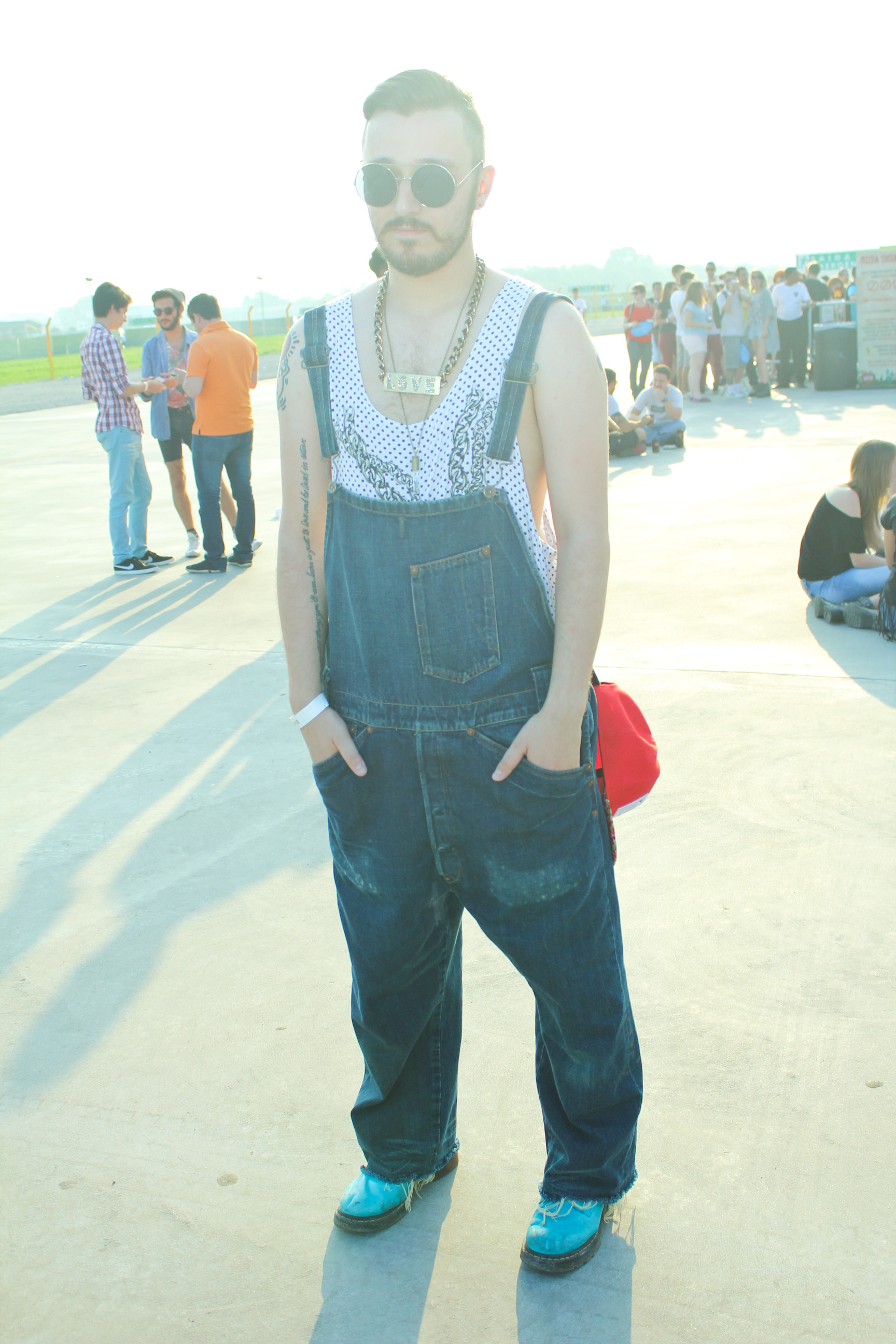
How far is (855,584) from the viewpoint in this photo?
5719 mm

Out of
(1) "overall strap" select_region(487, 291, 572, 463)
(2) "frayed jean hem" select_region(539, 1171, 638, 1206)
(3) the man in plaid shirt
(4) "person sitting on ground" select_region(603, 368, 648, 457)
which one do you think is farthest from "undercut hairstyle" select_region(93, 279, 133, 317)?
(2) "frayed jean hem" select_region(539, 1171, 638, 1206)

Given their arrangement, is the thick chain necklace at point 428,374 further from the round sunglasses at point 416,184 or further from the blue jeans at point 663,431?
the blue jeans at point 663,431

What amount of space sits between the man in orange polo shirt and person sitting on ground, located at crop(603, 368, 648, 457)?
4783 mm

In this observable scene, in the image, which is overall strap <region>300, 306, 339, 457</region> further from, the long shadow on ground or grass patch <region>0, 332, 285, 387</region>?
grass patch <region>0, 332, 285, 387</region>

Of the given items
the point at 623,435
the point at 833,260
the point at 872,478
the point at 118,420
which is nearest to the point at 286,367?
the point at 872,478

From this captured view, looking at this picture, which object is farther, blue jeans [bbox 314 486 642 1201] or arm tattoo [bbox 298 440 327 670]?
arm tattoo [bbox 298 440 327 670]

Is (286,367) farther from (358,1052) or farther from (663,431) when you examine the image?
(663,431)

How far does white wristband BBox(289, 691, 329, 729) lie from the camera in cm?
194

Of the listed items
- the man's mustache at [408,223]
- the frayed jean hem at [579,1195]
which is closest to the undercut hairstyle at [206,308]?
the man's mustache at [408,223]

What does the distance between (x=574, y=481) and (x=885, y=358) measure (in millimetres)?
16440

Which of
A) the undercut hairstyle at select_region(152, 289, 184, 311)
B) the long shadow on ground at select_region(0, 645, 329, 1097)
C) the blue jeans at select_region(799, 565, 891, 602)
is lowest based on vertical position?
the long shadow on ground at select_region(0, 645, 329, 1097)

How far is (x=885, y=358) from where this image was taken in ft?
53.8

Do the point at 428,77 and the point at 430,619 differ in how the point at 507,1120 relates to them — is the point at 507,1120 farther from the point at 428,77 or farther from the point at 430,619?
the point at 428,77

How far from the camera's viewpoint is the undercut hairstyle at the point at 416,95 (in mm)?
1726
